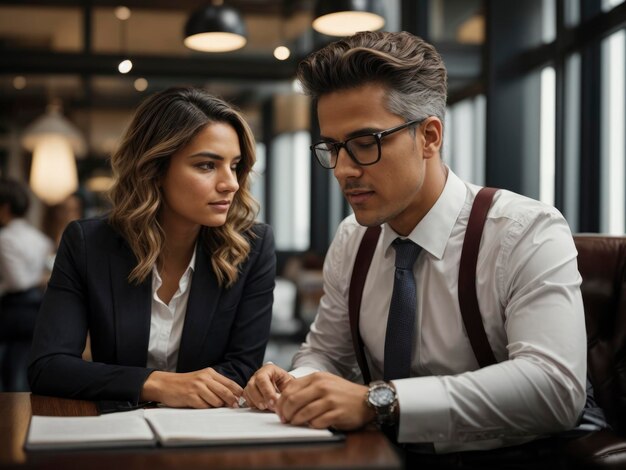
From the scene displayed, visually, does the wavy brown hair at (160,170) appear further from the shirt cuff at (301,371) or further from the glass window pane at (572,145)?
the glass window pane at (572,145)

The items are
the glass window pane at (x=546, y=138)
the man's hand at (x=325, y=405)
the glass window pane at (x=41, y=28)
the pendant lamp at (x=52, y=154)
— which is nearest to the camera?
the man's hand at (x=325, y=405)

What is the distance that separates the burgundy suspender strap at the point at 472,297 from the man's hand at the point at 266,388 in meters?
0.42

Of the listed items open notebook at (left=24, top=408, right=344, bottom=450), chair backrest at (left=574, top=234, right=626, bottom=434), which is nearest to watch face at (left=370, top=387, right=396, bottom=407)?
open notebook at (left=24, top=408, right=344, bottom=450)

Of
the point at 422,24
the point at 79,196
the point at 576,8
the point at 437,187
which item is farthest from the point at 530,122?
the point at 79,196

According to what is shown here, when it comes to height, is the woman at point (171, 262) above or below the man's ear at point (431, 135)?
below

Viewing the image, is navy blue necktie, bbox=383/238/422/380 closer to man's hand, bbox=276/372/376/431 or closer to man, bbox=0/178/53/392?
Result: man's hand, bbox=276/372/376/431

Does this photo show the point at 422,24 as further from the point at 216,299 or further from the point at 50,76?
the point at 216,299

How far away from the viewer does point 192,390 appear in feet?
5.46

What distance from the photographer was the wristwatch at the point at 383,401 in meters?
1.42

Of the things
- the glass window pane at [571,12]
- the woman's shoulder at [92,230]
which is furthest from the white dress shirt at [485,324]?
the glass window pane at [571,12]

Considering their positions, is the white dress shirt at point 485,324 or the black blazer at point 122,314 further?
the black blazer at point 122,314

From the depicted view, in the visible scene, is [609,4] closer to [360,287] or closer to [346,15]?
[346,15]

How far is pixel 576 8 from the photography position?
3.91 m

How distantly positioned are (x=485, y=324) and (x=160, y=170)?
1.05 metres
